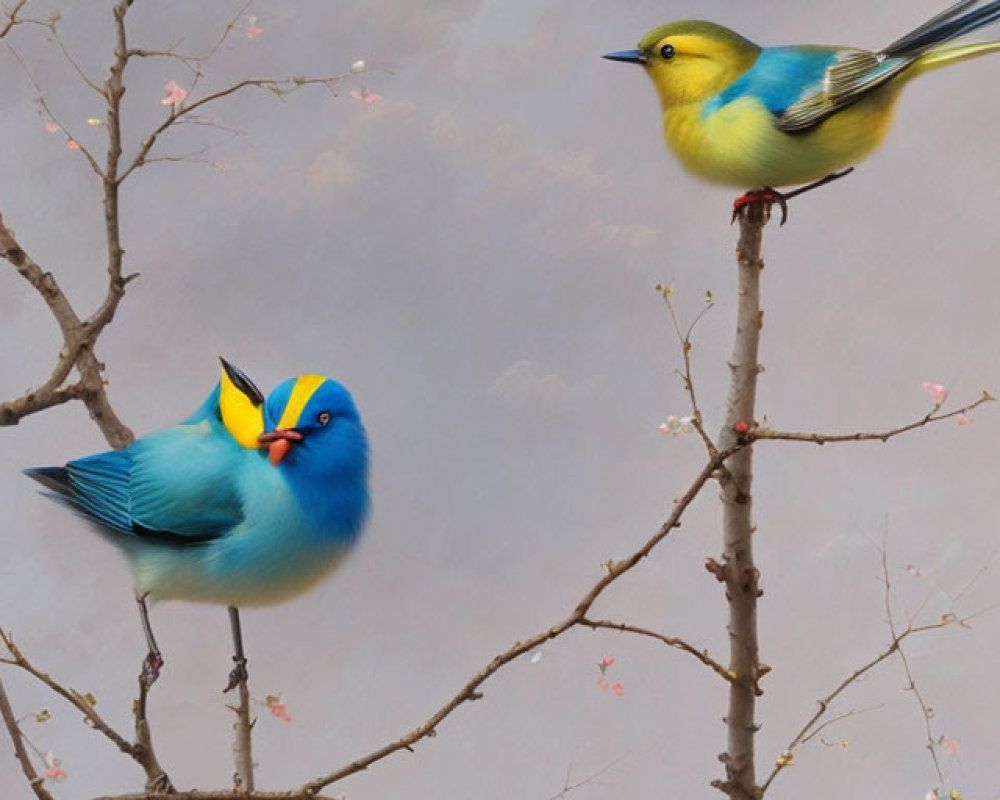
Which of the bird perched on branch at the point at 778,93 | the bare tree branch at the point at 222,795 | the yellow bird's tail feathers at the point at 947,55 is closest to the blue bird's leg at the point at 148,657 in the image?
the bare tree branch at the point at 222,795

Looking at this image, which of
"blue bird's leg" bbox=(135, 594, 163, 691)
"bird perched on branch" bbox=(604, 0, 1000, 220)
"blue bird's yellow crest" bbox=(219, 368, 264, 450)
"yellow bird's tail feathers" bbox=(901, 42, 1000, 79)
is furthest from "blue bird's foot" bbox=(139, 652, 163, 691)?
"yellow bird's tail feathers" bbox=(901, 42, 1000, 79)

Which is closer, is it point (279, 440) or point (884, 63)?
point (279, 440)

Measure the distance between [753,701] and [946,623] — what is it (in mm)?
258

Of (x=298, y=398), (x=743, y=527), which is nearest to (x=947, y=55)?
(x=743, y=527)

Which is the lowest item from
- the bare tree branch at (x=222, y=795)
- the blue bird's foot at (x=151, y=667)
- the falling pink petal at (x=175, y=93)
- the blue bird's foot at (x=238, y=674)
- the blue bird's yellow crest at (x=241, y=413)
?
the bare tree branch at (x=222, y=795)

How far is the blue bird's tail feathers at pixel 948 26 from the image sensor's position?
1.63 metres

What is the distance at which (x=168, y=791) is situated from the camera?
1612 mm

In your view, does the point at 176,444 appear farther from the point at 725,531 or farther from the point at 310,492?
the point at 725,531

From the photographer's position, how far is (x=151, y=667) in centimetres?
163

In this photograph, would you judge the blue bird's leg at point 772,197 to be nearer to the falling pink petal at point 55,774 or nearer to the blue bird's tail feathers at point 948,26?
the blue bird's tail feathers at point 948,26

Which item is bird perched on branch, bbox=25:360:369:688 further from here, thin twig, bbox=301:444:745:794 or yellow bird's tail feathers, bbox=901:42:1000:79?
yellow bird's tail feathers, bbox=901:42:1000:79

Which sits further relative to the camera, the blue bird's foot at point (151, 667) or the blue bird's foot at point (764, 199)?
the blue bird's foot at point (764, 199)

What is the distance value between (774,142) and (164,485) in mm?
779

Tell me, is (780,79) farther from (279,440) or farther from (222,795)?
(222,795)
